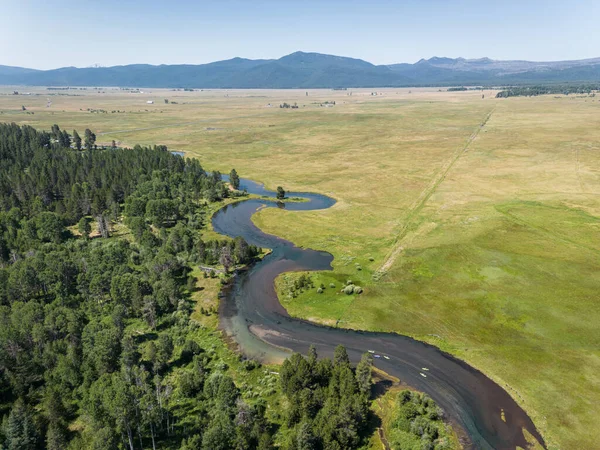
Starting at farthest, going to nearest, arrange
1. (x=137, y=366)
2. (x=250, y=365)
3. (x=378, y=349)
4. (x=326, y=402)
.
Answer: (x=378, y=349)
(x=250, y=365)
(x=137, y=366)
(x=326, y=402)

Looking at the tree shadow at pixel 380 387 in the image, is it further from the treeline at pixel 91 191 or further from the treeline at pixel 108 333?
the treeline at pixel 91 191

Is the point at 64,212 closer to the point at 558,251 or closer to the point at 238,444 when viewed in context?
the point at 238,444

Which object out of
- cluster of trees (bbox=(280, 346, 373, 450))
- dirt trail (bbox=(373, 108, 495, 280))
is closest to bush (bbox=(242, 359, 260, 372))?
cluster of trees (bbox=(280, 346, 373, 450))

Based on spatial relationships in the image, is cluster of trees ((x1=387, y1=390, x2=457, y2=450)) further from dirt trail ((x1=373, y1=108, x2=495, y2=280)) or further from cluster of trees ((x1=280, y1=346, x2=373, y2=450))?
dirt trail ((x1=373, y1=108, x2=495, y2=280))

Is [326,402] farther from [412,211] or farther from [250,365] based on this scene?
[412,211]

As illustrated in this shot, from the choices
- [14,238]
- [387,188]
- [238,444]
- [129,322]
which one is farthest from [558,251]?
[14,238]

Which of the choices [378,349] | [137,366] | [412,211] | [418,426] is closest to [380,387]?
[418,426]
